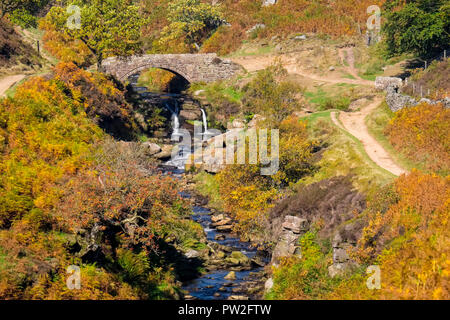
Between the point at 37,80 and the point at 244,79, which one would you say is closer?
the point at 37,80

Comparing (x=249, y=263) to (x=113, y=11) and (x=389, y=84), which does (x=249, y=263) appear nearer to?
(x=389, y=84)

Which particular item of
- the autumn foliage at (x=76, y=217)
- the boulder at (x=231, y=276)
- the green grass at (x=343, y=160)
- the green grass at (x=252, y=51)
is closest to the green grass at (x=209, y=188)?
the autumn foliage at (x=76, y=217)

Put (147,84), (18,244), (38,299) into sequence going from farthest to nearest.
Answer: (147,84), (18,244), (38,299)

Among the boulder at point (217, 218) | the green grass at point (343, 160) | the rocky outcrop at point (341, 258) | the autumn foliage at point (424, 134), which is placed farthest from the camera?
the boulder at point (217, 218)

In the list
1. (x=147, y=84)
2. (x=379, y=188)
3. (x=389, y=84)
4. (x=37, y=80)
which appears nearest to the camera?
(x=379, y=188)

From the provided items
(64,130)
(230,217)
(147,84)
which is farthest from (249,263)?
(147,84)

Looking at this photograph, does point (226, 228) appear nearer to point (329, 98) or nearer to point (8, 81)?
point (329, 98)

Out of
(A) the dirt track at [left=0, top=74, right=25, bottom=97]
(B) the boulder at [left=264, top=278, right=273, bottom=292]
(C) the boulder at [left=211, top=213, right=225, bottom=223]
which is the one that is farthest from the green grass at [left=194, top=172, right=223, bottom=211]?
(A) the dirt track at [left=0, top=74, right=25, bottom=97]

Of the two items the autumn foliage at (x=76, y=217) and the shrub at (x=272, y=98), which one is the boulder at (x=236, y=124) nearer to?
the shrub at (x=272, y=98)
